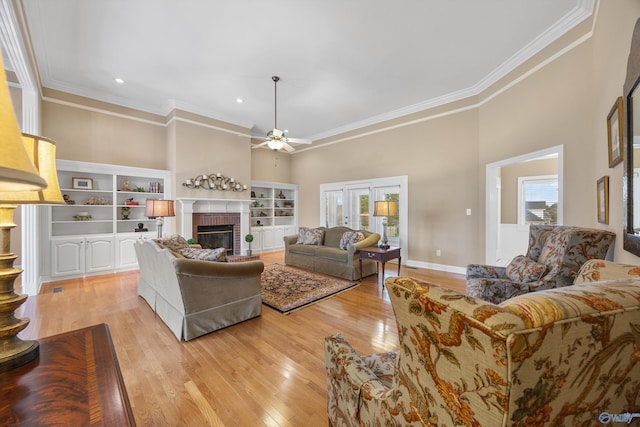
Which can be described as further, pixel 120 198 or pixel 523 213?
pixel 523 213

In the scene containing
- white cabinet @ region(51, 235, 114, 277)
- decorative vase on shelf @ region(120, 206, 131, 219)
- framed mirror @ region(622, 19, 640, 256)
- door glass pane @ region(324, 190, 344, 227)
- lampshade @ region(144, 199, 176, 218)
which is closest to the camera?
framed mirror @ region(622, 19, 640, 256)

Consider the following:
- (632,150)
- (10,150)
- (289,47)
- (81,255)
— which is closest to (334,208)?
(289,47)

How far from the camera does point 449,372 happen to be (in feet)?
2.06

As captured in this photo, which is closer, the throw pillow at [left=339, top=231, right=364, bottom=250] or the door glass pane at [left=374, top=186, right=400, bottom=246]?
the throw pillow at [left=339, top=231, right=364, bottom=250]

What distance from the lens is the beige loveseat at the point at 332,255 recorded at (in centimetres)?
446

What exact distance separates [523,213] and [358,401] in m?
6.56

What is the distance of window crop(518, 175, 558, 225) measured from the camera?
A: 5441 mm

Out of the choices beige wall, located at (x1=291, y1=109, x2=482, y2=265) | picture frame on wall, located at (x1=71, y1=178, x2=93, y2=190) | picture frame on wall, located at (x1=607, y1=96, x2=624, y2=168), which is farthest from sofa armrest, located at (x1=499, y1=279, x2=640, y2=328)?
picture frame on wall, located at (x1=71, y1=178, x2=93, y2=190)

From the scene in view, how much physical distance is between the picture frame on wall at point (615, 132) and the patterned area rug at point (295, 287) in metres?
3.19

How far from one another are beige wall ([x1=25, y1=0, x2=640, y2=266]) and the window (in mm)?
2135

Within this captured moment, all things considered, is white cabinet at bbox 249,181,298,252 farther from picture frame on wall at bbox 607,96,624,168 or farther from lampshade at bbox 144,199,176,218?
picture frame on wall at bbox 607,96,624,168

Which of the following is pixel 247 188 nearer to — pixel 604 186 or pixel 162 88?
pixel 162 88

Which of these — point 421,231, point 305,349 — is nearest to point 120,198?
point 305,349

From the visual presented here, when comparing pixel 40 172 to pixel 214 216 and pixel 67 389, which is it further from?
pixel 214 216
